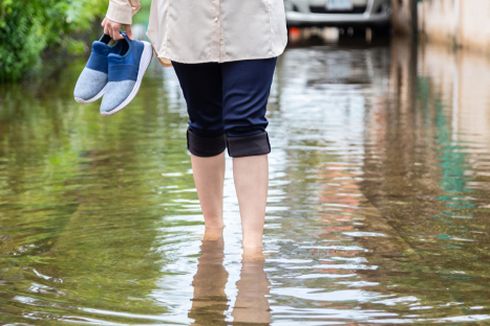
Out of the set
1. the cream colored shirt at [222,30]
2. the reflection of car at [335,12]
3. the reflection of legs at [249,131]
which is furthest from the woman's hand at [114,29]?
the reflection of car at [335,12]

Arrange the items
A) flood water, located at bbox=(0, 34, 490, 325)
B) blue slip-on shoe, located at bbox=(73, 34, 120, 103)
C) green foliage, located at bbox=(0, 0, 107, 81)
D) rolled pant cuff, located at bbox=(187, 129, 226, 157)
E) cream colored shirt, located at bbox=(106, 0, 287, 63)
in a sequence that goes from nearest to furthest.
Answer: flood water, located at bbox=(0, 34, 490, 325) < cream colored shirt, located at bbox=(106, 0, 287, 63) < blue slip-on shoe, located at bbox=(73, 34, 120, 103) < rolled pant cuff, located at bbox=(187, 129, 226, 157) < green foliage, located at bbox=(0, 0, 107, 81)

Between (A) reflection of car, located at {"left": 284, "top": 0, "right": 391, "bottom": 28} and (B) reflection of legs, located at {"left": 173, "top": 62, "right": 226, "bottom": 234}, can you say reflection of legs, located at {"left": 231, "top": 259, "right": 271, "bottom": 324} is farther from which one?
(A) reflection of car, located at {"left": 284, "top": 0, "right": 391, "bottom": 28}

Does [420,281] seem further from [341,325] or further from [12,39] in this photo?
[12,39]

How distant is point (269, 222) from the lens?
5922 mm

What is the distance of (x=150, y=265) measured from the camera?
200 inches

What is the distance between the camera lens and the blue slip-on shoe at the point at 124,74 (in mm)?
5211

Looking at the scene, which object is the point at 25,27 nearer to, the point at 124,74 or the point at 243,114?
the point at 124,74

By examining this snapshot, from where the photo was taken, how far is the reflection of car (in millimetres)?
24609

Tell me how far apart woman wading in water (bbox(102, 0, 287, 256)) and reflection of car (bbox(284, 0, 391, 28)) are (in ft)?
64.0

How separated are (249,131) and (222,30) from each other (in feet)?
1.23

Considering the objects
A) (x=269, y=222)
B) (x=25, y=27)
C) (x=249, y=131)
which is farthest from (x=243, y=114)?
(x=25, y=27)

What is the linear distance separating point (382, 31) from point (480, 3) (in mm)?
7392

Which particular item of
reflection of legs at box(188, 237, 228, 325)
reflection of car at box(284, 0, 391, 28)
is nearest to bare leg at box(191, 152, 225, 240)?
reflection of legs at box(188, 237, 228, 325)

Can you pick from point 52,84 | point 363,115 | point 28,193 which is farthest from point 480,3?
point 28,193
